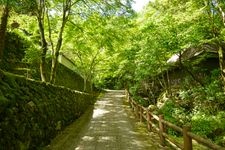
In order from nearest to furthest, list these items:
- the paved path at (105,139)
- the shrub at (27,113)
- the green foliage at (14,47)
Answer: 1. the shrub at (27,113)
2. the paved path at (105,139)
3. the green foliage at (14,47)

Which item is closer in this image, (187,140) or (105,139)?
(187,140)


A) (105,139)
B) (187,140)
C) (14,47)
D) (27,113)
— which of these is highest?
(14,47)

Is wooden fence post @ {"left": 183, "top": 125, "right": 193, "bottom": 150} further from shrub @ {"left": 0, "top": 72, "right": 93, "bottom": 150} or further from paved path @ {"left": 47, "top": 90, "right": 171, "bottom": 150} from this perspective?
shrub @ {"left": 0, "top": 72, "right": 93, "bottom": 150}

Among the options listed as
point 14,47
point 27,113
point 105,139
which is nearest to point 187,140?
point 27,113

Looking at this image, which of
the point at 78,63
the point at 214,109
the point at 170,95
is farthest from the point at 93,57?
the point at 214,109

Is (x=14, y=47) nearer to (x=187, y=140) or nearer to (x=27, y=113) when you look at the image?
(x=27, y=113)

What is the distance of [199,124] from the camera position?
13445 millimetres

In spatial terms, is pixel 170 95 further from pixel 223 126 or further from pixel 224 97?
pixel 223 126

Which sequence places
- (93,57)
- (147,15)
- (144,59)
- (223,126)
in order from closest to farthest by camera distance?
1. (223,126)
2. (144,59)
3. (147,15)
4. (93,57)

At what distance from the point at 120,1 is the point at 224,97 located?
24.0 ft

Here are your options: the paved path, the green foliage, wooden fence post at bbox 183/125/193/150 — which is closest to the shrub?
the paved path

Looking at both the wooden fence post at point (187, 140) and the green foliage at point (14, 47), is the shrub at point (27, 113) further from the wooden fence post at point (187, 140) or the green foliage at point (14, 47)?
the green foliage at point (14, 47)

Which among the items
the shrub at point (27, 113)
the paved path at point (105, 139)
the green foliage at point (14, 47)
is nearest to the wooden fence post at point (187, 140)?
the paved path at point (105, 139)

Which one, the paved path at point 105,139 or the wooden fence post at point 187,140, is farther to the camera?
the paved path at point 105,139
